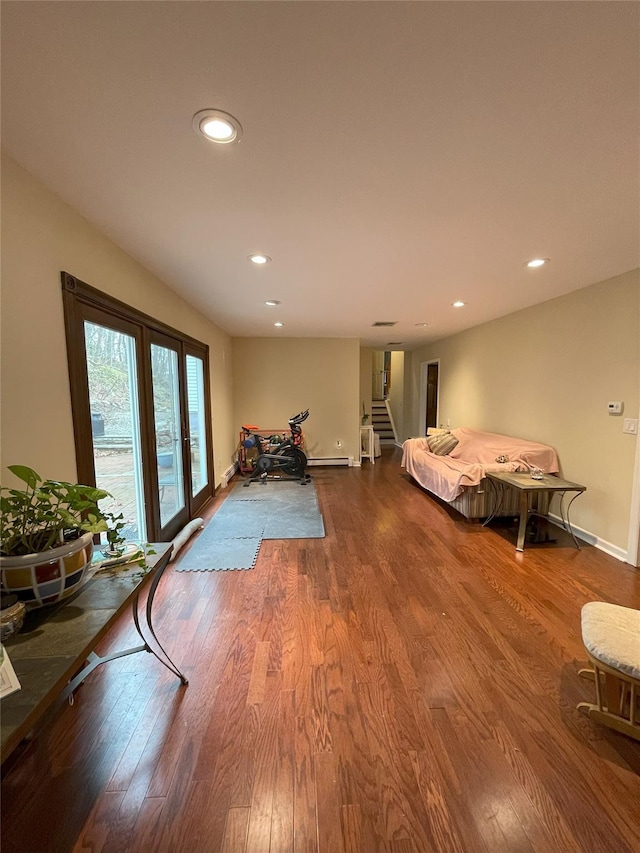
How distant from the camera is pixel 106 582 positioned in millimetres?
Answer: 1271

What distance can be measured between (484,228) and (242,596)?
281 centimetres

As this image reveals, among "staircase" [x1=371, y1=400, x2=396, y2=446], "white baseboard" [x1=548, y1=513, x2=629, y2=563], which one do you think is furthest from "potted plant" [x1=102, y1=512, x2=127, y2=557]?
"staircase" [x1=371, y1=400, x2=396, y2=446]

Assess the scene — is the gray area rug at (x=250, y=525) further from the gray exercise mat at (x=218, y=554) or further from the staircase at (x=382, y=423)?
the staircase at (x=382, y=423)

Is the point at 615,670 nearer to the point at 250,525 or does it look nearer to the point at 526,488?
the point at 526,488

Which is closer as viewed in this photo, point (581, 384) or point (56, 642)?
point (56, 642)

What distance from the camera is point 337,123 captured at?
1.20 m

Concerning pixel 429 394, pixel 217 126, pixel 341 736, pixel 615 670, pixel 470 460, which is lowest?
pixel 341 736

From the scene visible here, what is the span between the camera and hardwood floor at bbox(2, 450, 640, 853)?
1.07m

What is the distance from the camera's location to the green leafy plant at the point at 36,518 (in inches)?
41.0

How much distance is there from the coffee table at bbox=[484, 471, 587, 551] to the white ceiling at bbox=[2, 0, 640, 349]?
1.86 m

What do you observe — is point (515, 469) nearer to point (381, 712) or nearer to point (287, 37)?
point (381, 712)

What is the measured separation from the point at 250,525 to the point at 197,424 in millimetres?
1552

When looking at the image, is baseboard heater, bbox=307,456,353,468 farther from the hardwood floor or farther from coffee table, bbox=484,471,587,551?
the hardwood floor

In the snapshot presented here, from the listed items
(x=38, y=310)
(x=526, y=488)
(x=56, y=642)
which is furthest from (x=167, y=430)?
(x=526, y=488)
